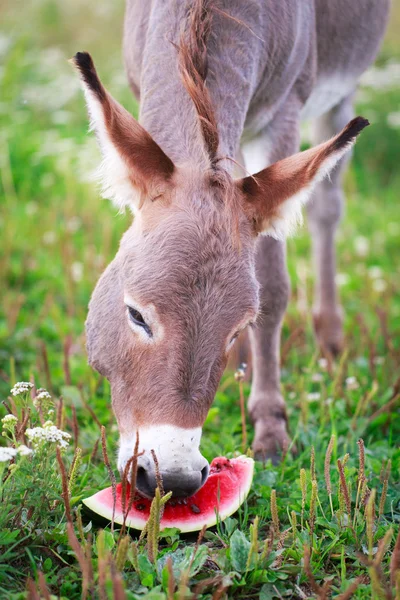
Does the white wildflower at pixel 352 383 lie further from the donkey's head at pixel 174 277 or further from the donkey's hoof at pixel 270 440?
the donkey's head at pixel 174 277

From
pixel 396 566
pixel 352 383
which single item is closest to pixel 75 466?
pixel 396 566

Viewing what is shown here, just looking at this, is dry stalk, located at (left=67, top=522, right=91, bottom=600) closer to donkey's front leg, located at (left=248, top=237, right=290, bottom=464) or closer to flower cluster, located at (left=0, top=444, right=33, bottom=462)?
flower cluster, located at (left=0, top=444, right=33, bottom=462)

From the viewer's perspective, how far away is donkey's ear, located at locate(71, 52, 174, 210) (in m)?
2.64

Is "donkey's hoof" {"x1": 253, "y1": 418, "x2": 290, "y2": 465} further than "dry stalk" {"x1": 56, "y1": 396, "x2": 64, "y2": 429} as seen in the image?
Yes

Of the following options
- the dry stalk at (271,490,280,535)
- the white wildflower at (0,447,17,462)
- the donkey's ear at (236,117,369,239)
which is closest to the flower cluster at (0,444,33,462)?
the white wildflower at (0,447,17,462)

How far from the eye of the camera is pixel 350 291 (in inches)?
254

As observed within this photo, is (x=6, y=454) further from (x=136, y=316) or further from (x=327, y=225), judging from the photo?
(x=327, y=225)

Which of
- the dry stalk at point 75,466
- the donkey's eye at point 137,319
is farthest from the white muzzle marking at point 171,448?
the donkey's eye at point 137,319

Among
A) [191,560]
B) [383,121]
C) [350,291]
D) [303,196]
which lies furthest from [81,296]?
[383,121]

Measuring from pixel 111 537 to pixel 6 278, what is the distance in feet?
11.8

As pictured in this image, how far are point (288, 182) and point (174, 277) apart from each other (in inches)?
27.3

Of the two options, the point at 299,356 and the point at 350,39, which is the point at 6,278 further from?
the point at 350,39

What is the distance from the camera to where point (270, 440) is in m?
3.81

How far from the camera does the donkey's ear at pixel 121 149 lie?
2643mm
